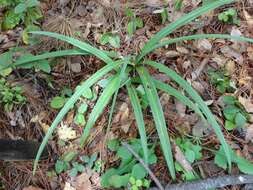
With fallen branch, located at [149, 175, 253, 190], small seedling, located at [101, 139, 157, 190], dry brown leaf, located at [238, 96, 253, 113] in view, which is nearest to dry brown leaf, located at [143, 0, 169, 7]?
dry brown leaf, located at [238, 96, 253, 113]

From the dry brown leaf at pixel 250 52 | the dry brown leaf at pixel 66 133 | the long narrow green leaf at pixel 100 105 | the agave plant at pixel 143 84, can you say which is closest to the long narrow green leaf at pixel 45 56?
the agave plant at pixel 143 84

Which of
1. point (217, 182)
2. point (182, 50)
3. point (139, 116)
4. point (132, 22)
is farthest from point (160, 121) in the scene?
point (132, 22)

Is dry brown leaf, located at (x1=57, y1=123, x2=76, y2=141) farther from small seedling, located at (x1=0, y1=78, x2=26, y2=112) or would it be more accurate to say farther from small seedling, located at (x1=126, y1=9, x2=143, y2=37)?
small seedling, located at (x1=126, y1=9, x2=143, y2=37)

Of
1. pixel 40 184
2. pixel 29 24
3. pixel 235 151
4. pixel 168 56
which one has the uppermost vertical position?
pixel 29 24

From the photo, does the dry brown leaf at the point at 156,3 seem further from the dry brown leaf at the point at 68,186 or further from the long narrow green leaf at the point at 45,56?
the dry brown leaf at the point at 68,186

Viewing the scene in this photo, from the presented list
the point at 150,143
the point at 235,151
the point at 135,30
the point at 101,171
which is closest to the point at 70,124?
the point at 101,171

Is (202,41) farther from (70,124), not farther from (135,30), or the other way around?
(70,124)
